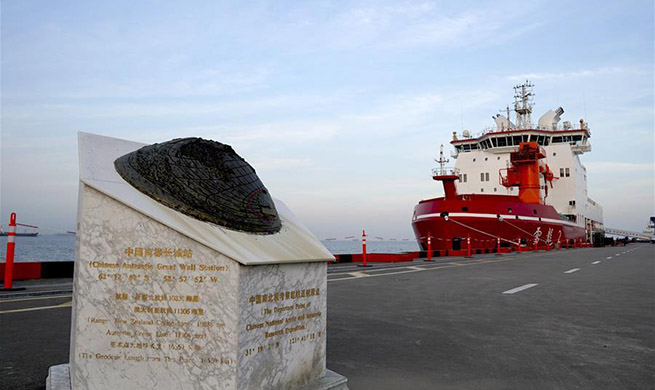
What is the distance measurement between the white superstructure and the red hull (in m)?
7.94

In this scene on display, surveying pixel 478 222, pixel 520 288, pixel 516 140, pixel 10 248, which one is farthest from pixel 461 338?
pixel 516 140

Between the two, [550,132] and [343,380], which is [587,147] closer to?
[550,132]

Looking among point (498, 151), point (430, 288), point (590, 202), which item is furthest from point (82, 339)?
point (590, 202)

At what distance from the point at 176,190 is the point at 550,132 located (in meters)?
45.2

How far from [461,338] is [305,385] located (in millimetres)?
2331

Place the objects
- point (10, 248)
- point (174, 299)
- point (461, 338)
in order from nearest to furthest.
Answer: point (174, 299) → point (461, 338) → point (10, 248)

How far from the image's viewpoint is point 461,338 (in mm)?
4602

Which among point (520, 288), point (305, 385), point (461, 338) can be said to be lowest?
point (520, 288)

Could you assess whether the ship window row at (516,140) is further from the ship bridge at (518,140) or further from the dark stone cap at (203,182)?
the dark stone cap at (203,182)

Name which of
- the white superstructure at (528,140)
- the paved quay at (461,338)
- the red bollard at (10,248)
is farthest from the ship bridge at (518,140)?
the red bollard at (10,248)

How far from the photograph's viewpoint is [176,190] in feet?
9.40

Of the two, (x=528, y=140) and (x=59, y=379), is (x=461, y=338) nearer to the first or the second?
(x=59, y=379)

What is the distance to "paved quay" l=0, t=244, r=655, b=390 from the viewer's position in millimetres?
3320

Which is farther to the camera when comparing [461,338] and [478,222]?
[478,222]
